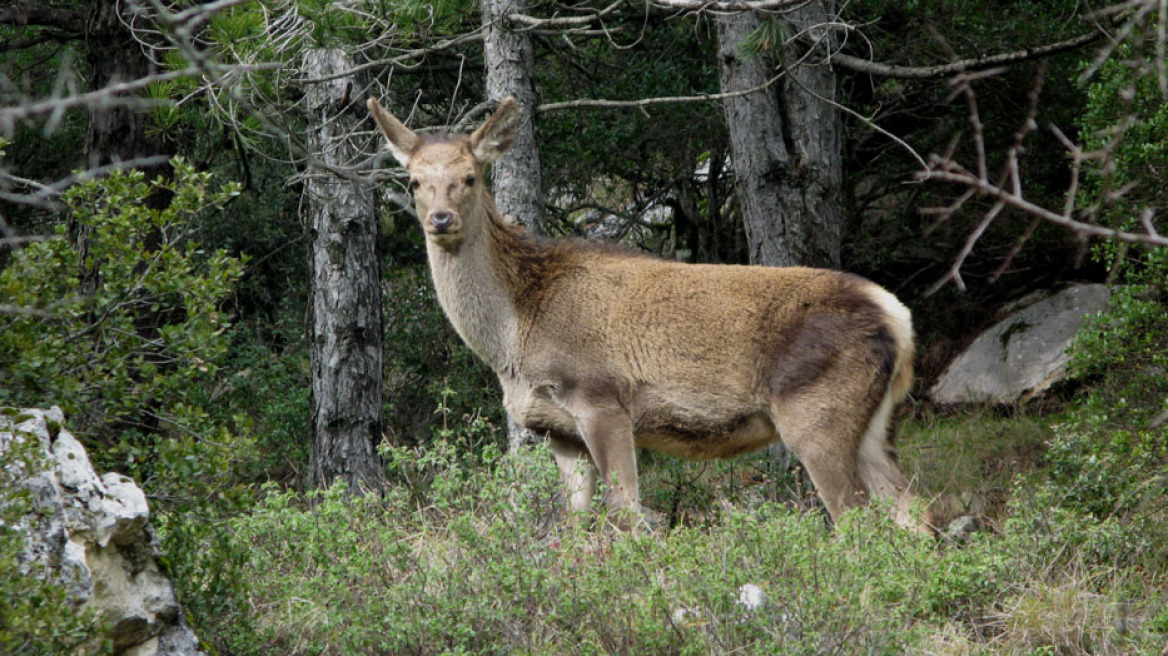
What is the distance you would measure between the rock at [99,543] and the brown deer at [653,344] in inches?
105

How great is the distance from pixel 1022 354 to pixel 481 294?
20.2 ft

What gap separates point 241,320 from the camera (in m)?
13.3

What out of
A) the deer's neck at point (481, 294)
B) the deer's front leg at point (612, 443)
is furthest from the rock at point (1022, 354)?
the deer's neck at point (481, 294)

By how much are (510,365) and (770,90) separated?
3136 millimetres

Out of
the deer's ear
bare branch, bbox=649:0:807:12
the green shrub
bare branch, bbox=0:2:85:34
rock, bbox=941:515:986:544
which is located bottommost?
rock, bbox=941:515:986:544

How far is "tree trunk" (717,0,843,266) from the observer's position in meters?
9.02

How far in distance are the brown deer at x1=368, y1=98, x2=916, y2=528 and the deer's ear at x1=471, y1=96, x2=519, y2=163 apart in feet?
0.03

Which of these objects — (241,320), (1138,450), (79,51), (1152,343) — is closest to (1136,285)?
(1152,343)

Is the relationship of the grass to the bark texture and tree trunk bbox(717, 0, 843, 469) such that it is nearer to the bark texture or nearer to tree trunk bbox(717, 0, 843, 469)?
the bark texture

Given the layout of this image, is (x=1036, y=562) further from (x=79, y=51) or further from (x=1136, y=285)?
(x=79, y=51)

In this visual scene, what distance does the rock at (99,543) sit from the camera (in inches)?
175

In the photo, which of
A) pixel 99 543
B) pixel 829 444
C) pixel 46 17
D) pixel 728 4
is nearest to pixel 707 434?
pixel 829 444

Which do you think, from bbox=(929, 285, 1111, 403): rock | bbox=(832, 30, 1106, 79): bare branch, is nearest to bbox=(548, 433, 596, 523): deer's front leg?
bbox=(832, 30, 1106, 79): bare branch

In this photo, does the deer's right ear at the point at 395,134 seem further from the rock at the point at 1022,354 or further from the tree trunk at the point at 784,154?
the rock at the point at 1022,354
